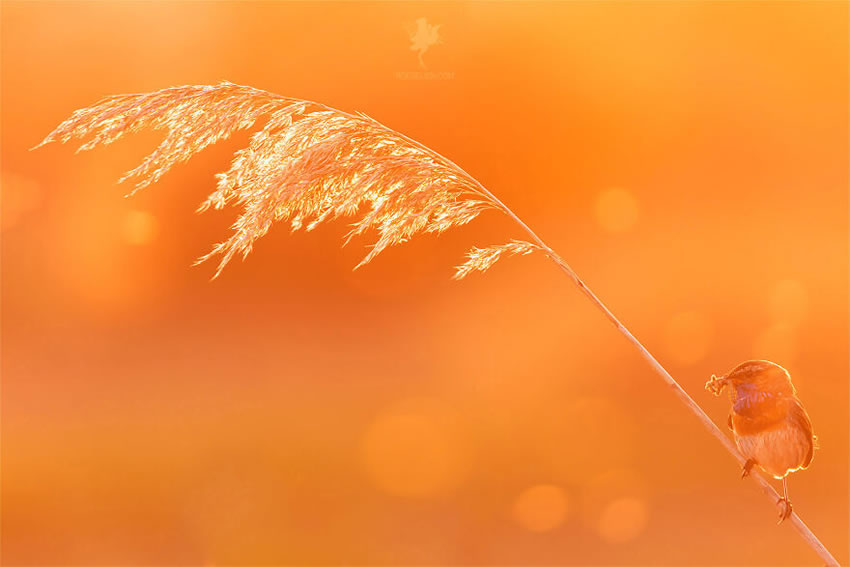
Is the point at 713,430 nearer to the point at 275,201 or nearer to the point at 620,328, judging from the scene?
the point at 620,328

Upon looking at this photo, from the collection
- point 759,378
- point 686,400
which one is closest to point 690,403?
point 686,400

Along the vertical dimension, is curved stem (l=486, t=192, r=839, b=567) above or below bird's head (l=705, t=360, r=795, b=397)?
below

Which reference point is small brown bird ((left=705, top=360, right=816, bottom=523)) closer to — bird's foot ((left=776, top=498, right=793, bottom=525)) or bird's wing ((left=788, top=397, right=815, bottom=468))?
bird's wing ((left=788, top=397, right=815, bottom=468))

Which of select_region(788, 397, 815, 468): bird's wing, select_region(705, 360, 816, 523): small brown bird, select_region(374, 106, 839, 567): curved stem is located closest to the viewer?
select_region(374, 106, 839, 567): curved stem

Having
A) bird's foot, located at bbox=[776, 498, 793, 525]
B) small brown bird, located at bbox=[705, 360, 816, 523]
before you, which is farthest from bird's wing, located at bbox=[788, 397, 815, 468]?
bird's foot, located at bbox=[776, 498, 793, 525]

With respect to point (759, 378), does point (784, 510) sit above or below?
below

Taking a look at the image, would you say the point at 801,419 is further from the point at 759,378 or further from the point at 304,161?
the point at 304,161

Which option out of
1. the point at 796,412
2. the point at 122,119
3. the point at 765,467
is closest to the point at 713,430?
the point at 765,467

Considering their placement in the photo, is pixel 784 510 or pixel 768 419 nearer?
pixel 784 510

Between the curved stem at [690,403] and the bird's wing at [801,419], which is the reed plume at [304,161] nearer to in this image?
the curved stem at [690,403]
